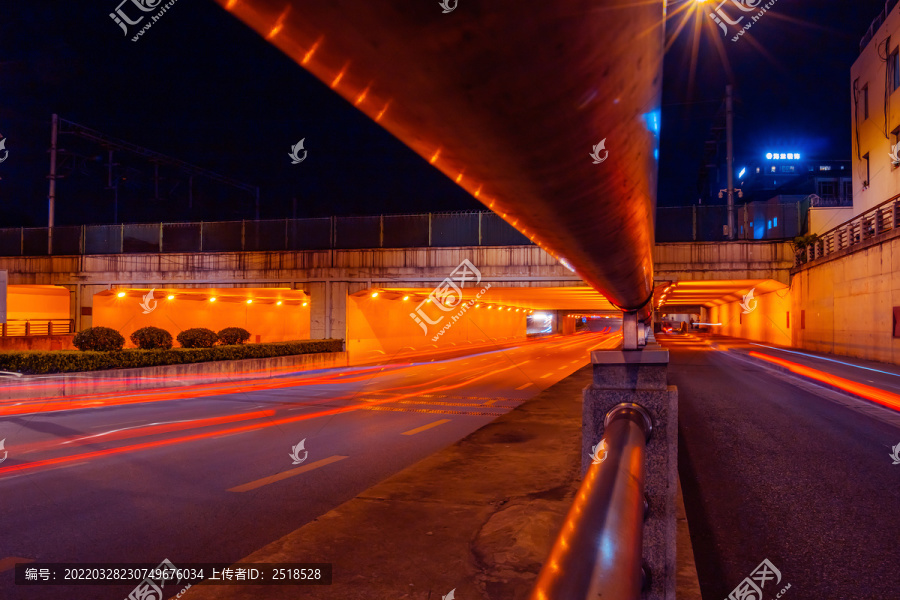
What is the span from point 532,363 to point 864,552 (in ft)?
76.6

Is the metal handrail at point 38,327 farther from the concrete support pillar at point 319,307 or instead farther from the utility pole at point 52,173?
the concrete support pillar at point 319,307

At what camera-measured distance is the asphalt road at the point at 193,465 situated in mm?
5043

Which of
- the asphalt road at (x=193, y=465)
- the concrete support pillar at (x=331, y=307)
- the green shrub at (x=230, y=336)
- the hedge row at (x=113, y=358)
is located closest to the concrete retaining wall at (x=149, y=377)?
the hedge row at (x=113, y=358)

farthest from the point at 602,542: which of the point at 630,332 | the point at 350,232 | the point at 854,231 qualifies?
the point at 854,231

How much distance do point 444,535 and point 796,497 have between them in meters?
4.60

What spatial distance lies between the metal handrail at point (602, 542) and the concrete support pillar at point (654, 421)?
1.18 m

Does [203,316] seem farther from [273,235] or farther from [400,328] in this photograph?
[400,328]

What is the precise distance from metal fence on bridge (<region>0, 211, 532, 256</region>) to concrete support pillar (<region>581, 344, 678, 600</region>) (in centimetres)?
2279

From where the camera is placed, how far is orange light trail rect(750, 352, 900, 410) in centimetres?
1265

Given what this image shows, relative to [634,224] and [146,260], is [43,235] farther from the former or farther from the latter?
[634,224]

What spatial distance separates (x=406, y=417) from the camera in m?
12.2

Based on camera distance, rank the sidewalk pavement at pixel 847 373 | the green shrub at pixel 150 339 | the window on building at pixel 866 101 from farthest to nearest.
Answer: the window on building at pixel 866 101 → the green shrub at pixel 150 339 → the sidewalk pavement at pixel 847 373

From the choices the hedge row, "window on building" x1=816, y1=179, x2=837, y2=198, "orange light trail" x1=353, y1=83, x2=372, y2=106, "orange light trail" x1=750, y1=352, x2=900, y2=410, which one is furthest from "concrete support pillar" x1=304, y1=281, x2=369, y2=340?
"window on building" x1=816, y1=179, x2=837, y2=198

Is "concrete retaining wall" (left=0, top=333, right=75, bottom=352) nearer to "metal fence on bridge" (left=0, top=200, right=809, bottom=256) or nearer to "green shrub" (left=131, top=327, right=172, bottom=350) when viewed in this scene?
"metal fence on bridge" (left=0, top=200, right=809, bottom=256)
